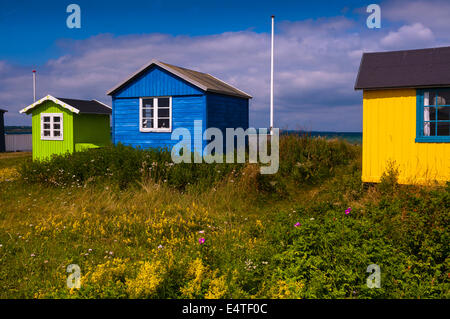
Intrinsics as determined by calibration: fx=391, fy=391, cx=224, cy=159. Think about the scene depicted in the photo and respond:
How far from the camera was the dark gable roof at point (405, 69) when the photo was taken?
952 centimetres

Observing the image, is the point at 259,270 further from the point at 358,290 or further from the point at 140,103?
the point at 140,103

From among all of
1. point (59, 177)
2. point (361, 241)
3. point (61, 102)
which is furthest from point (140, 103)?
point (361, 241)

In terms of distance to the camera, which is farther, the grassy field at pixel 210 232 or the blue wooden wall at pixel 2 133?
the blue wooden wall at pixel 2 133

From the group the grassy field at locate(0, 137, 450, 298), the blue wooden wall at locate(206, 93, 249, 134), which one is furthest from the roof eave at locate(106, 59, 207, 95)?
the grassy field at locate(0, 137, 450, 298)

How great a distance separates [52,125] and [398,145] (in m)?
16.1

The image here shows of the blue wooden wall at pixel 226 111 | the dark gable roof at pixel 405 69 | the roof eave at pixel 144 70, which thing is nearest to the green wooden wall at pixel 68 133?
the roof eave at pixel 144 70

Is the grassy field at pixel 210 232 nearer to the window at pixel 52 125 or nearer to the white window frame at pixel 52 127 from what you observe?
the white window frame at pixel 52 127

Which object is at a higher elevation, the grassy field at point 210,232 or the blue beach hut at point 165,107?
the blue beach hut at point 165,107

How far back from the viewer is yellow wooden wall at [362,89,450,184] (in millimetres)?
9531

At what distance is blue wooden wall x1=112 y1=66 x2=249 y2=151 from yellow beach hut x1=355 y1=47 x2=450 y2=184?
22.4ft

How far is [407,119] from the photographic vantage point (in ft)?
31.9

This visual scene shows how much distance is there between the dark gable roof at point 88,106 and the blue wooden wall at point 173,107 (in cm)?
338
